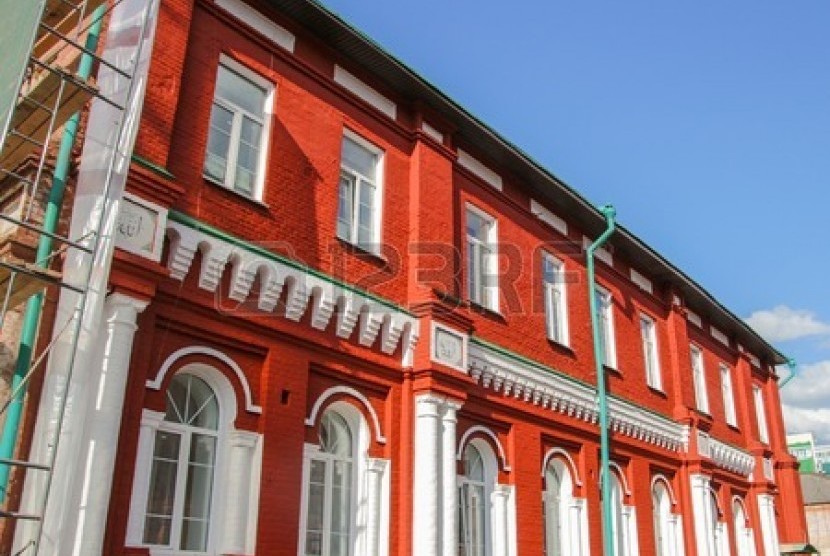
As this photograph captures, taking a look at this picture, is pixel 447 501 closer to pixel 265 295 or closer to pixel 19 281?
pixel 265 295

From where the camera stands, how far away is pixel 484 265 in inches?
509

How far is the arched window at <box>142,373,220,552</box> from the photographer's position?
304 inches

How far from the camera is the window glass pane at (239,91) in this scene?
9.50 metres

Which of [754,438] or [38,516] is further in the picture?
[754,438]

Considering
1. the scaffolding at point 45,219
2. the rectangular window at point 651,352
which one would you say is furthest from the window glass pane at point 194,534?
the rectangular window at point 651,352

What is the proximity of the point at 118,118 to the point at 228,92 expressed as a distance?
7.22ft

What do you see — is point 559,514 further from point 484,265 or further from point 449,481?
point 484,265

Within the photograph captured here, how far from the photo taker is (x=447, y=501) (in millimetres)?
10188

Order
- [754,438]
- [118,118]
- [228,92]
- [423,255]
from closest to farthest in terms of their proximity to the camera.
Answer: [118,118] < [228,92] < [423,255] < [754,438]

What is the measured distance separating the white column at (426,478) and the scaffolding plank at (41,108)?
543cm

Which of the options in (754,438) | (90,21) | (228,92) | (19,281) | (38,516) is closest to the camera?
(38,516)

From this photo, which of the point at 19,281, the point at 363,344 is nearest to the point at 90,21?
the point at 19,281

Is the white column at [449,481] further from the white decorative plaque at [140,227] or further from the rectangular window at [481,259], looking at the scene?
the white decorative plaque at [140,227]

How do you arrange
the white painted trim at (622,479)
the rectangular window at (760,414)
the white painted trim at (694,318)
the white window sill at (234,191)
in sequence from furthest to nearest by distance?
1. the rectangular window at (760,414)
2. the white painted trim at (694,318)
3. the white painted trim at (622,479)
4. the white window sill at (234,191)
